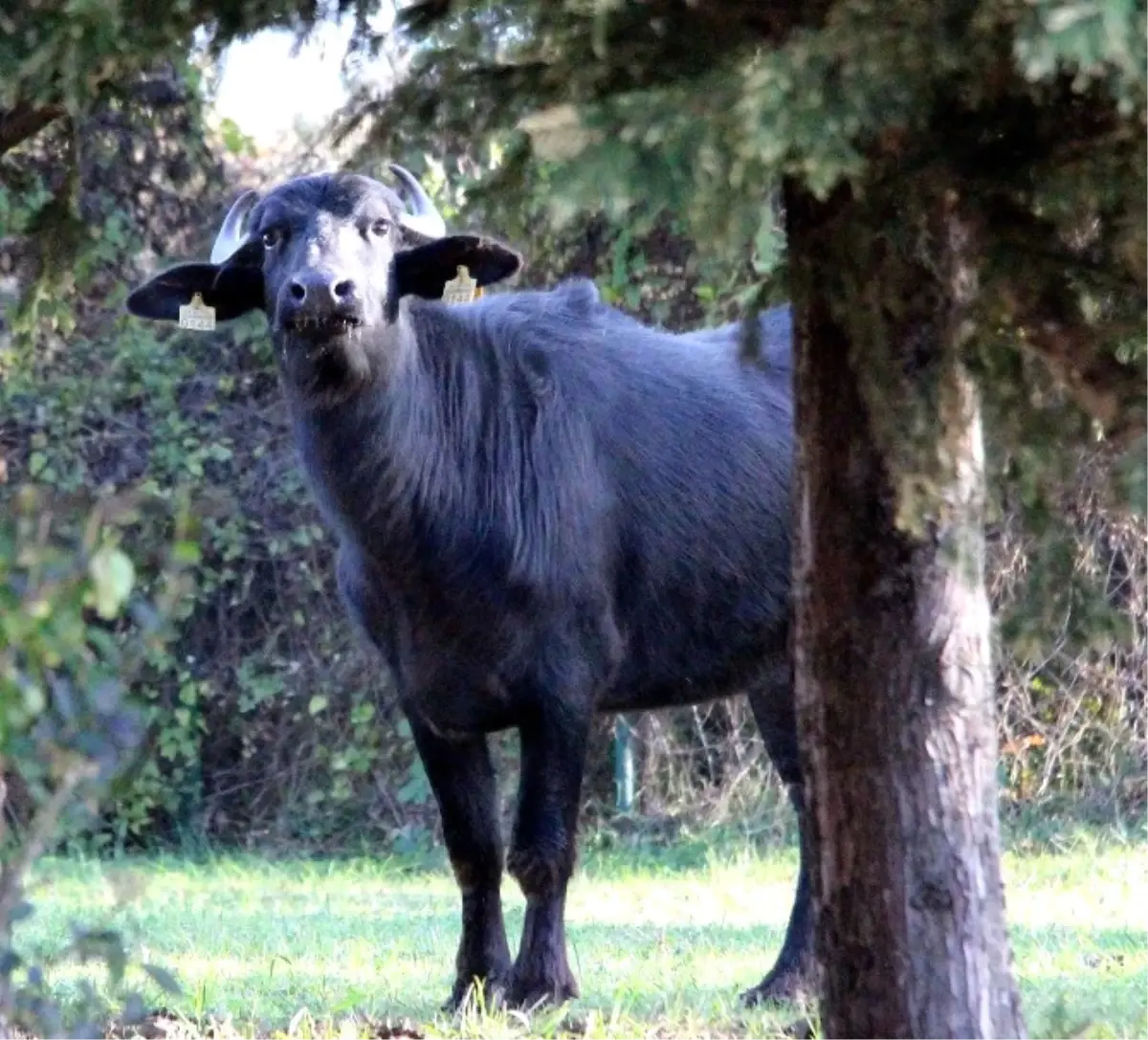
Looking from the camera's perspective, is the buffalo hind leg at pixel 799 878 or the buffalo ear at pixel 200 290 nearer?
the buffalo hind leg at pixel 799 878

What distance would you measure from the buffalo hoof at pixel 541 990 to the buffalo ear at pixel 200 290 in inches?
96.1

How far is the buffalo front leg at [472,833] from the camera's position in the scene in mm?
6125

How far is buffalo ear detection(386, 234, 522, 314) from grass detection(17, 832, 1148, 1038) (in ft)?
6.77

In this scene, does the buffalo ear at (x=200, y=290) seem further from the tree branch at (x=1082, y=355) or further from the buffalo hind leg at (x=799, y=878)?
the tree branch at (x=1082, y=355)

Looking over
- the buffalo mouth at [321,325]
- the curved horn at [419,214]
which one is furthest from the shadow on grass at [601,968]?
the curved horn at [419,214]

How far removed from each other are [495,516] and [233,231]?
4.51 feet

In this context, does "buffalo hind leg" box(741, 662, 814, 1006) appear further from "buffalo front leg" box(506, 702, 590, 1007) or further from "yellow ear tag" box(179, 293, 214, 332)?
"yellow ear tag" box(179, 293, 214, 332)

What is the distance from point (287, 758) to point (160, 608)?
31.5 ft

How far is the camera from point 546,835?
6.00 m

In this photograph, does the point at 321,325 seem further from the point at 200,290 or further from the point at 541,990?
the point at 541,990

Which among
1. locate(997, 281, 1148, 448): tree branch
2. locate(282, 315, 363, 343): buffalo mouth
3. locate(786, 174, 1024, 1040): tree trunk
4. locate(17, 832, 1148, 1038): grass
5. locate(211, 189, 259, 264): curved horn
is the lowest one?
locate(17, 832, 1148, 1038): grass

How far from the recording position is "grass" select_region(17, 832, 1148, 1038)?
17.5ft

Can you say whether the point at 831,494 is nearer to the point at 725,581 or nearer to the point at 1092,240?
the point at 1092,240

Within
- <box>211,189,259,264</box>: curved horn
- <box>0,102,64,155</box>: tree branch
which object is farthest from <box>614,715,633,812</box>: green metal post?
<box>0,102,64,155</box>: tree branch
